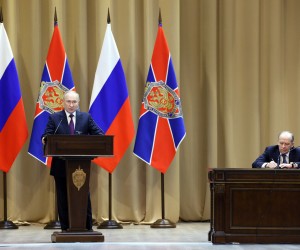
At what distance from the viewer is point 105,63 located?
31.7 feet

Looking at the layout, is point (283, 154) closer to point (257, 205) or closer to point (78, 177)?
point (257, 205)

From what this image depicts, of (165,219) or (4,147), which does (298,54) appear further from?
(4,147)

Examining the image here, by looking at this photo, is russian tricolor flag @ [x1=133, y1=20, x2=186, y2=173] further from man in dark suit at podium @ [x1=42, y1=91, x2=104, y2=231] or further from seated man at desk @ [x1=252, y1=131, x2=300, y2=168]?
man in dark suit at podium @ [x1=42, y1=91, x2=104, y2=231]

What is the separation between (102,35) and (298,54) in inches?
120

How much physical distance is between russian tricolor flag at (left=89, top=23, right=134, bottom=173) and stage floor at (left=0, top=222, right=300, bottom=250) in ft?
3.72

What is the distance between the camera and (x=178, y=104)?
975 centimetres

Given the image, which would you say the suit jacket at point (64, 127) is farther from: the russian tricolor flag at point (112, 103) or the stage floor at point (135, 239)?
the russian tricolor flag at point (112, 103)

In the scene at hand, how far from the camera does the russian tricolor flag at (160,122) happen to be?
9.73m

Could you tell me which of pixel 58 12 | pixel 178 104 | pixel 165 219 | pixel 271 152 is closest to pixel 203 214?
pixel 165 219

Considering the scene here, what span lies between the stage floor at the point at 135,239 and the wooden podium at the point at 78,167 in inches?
6.4

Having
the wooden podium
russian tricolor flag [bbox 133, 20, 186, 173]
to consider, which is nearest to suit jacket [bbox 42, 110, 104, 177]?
the wooden podium

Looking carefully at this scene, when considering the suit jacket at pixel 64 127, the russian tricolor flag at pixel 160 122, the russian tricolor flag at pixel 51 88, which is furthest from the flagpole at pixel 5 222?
the suit jacket at pixel 64 127

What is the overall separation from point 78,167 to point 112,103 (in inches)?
95.9

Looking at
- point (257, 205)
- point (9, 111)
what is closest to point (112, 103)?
point (9, 111)
